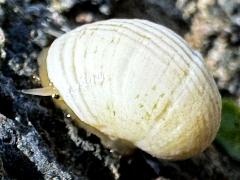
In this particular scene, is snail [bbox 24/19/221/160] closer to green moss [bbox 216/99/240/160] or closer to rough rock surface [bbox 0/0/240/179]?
rough rock surface [bbox 0/0/240/179]

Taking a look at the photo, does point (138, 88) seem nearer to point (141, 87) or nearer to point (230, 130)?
point (141, 87)

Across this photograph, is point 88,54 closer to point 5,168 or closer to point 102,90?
point 102,90

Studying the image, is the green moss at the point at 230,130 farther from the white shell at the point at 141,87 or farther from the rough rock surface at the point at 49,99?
the white shell at the point at 141,87

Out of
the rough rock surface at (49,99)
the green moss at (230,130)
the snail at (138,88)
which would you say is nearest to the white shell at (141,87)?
the snail at (138,88)

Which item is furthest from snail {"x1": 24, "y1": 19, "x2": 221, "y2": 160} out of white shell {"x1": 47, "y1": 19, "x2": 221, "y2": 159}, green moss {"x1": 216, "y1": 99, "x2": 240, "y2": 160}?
green moss {"x1": 216, "y1": 99, "x2": 240, "y2": 160}

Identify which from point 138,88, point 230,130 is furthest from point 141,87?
point 230,130

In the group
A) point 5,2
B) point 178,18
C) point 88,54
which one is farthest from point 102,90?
point 178,18
